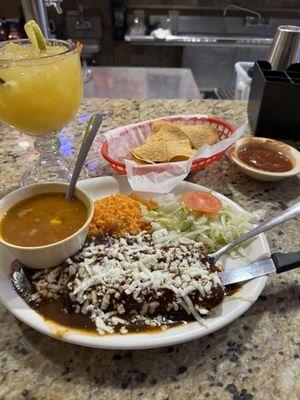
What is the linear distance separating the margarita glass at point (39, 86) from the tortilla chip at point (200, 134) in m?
0.42

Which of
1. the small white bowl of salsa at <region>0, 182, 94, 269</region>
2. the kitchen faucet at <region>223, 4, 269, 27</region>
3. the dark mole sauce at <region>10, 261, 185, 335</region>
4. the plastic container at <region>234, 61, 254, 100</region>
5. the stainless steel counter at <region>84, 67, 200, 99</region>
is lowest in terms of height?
the stainless steel counter at <region>84, 67, 200, 99</region>

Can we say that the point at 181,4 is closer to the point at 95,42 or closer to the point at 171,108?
the point at 95,42

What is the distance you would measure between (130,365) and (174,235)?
1.11ft

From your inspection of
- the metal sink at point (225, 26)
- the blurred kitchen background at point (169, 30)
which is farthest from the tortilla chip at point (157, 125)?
the metal sink at point (225, 26)

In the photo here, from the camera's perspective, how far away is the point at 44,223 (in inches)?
32.1

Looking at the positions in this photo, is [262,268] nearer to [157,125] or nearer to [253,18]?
[157,125]

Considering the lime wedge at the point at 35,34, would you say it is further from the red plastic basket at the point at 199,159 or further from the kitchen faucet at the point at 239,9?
the kitchen faucet at the point at 239,9

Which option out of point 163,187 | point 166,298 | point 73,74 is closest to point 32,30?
point 73,74

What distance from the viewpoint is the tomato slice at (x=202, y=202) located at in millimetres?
967

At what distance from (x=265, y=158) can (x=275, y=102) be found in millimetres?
247

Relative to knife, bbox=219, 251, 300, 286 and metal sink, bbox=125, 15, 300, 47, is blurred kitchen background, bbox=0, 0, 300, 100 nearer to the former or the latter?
metal sink, bbox=125, 15, 300, 47

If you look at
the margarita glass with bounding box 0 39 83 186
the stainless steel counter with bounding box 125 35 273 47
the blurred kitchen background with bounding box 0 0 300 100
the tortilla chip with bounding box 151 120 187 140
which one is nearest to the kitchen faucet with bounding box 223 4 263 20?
the blurred kitchen background with bounding box 0 0 300 100

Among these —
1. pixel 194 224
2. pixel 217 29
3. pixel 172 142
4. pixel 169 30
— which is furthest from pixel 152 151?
pixel 217 29

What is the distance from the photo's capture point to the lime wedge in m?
0.95
